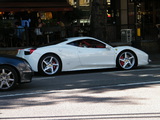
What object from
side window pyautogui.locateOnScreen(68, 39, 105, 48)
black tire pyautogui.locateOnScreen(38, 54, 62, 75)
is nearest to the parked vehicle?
black tire pyautogui.locateOnScreen(38, 54, 62, 75)

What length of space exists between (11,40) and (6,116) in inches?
376

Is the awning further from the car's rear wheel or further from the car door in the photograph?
the car's rear wheel

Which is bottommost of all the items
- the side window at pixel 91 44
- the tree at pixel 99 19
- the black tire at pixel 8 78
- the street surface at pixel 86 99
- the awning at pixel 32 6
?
the street surface at pixel 86 99

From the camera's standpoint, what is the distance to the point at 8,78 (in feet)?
25.1

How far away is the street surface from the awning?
935 cm

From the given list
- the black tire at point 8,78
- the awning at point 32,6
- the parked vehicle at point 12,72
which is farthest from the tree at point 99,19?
the black tire at point 8,78

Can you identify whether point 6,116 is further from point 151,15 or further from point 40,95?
point 151,15

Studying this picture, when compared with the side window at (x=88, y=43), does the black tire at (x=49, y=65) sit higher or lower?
lower

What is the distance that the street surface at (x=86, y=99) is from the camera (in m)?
5.50

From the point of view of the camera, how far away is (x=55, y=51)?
409 inches

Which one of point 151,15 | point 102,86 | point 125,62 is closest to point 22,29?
point 125,62

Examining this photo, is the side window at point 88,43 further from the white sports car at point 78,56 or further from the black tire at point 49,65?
the black tire at point 49,65

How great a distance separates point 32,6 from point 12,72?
11.6 metres

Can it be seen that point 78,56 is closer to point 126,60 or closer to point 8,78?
point 126,60
